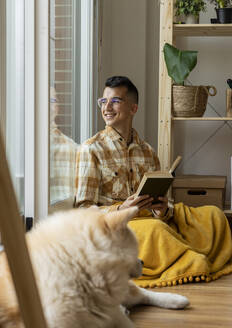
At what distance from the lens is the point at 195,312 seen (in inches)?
81.4

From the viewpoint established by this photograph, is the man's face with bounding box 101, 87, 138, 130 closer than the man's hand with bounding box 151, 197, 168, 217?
No

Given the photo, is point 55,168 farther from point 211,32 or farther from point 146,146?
point 211,32

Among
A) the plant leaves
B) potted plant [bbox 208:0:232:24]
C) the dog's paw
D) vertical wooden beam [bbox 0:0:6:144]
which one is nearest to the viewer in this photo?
the dog's paw

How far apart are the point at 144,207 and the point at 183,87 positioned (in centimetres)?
102

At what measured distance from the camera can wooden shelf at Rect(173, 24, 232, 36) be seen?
134 inches

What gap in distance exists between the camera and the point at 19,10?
2.47 meters

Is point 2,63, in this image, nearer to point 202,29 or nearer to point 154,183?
point 154,183

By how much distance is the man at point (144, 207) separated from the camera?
2.53m

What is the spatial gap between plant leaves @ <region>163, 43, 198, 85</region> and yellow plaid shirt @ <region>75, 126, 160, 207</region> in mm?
535

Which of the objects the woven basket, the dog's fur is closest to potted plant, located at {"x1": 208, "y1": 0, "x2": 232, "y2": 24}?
the woven basket

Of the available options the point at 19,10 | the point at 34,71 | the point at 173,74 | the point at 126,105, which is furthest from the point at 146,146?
the point at 19,10

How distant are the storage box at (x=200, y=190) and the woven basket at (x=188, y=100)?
405 millimetres

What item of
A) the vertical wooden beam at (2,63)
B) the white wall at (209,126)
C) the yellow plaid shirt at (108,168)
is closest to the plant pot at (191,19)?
the white wall at (209,126)

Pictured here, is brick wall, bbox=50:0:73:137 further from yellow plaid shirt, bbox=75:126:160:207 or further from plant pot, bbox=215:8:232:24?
plant pot, bbox=215:8:232:24
